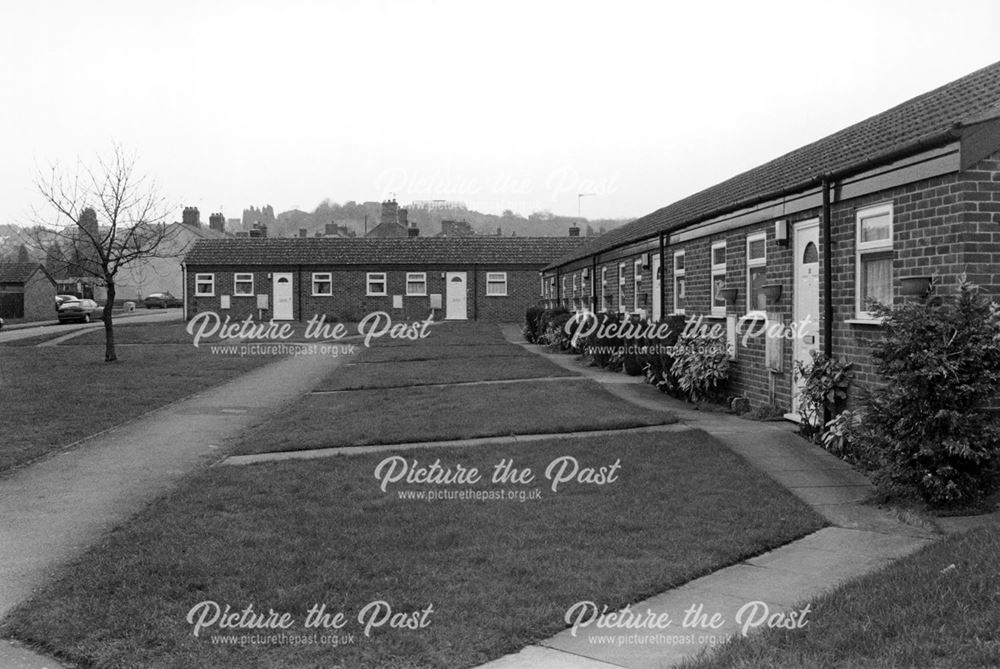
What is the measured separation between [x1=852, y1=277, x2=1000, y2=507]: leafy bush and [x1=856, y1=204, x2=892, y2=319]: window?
→ 2.05 metres

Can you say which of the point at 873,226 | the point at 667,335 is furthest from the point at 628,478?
the point at 667,335

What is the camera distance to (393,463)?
964 cm

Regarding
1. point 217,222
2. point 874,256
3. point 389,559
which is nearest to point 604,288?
point 874,256

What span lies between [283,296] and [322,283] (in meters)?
2.25

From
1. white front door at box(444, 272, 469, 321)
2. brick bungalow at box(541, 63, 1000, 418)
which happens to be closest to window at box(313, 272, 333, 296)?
white front door at box(444, 272, 469, 321)

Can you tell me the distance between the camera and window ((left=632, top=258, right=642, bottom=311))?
72.5ft

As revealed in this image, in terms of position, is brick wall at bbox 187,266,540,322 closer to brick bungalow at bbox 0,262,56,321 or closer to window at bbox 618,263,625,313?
brick bungalow at bbox 0,262,56,321

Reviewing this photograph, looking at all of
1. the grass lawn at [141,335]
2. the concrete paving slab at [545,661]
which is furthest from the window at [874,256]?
the grass lawn at [141,335]

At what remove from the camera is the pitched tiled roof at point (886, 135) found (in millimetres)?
8970

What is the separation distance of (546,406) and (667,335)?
400 centimetres

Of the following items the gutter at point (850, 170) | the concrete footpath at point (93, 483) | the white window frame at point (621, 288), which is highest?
the gutter at point (850, 170)

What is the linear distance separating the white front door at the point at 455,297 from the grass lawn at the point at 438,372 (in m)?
25.8

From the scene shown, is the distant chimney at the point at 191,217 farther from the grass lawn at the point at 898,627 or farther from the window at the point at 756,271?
the grass lawn at the point at 898,627

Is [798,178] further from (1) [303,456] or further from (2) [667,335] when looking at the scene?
(1) [303,456]
